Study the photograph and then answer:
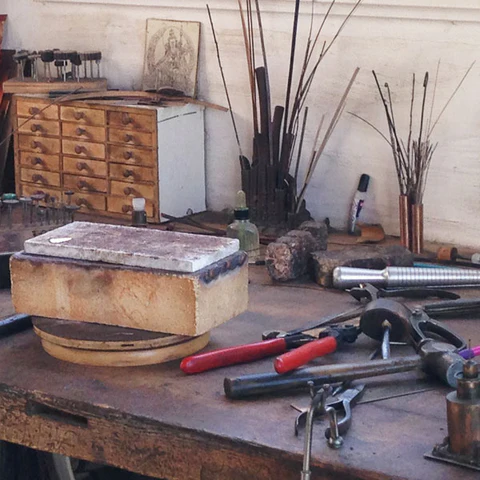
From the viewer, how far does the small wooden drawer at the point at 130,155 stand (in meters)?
2.91

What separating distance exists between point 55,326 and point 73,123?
135cm

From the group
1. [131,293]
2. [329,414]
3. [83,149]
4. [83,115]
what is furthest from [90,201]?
[329,414]

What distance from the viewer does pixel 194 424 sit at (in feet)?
4.92

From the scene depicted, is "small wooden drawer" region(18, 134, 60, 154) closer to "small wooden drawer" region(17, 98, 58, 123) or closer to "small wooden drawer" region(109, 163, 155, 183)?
"small wooden drawer" region(17, 98, 58, 123)

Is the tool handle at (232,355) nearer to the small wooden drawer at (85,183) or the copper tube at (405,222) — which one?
the copper tube at (405,222)

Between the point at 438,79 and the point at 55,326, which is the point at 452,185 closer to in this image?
the point at 438,79

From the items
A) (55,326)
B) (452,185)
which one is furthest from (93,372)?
(452,185)

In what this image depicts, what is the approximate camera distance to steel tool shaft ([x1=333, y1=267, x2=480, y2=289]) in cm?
217

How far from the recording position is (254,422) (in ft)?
4.93

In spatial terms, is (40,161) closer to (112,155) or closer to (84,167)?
(84,167)

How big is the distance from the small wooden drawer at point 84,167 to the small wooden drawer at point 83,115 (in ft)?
0.39

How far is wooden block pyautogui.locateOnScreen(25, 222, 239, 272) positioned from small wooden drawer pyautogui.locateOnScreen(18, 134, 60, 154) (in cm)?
119

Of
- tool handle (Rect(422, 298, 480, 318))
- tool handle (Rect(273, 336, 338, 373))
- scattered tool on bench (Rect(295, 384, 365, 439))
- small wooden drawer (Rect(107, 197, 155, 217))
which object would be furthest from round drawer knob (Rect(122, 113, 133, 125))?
scattered tool on bench (Rect(295, 384, 365, 439))

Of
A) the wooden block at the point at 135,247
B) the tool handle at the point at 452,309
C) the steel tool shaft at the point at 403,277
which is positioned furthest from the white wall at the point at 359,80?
the wooden block at the point at 135,247
